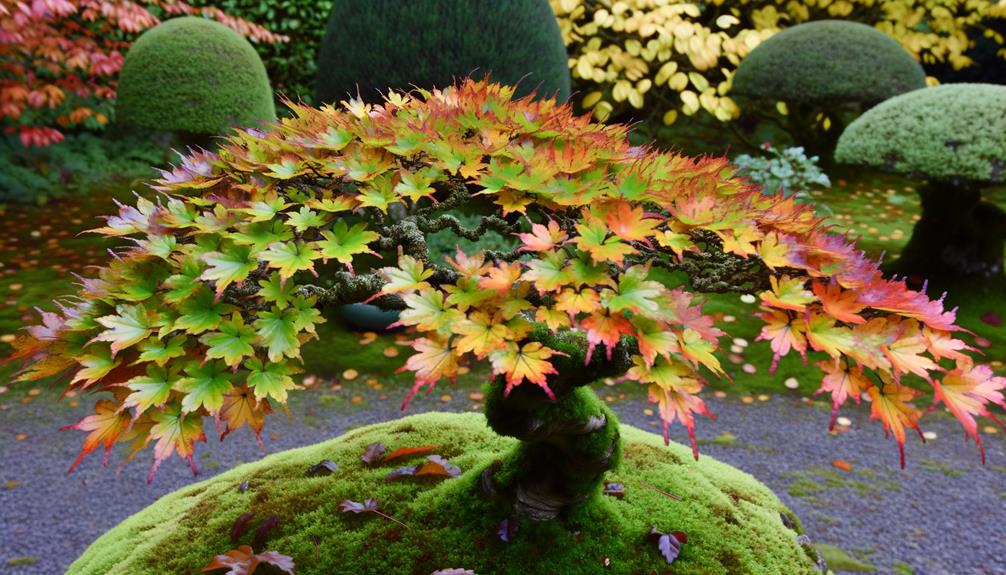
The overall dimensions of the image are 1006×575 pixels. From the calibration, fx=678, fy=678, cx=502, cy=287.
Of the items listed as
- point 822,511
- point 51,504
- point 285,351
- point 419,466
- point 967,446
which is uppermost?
point 285,351

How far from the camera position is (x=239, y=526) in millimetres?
1787

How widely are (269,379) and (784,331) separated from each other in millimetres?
801

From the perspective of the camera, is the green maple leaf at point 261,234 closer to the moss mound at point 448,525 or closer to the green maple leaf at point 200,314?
the green maple leaf at point 200,314

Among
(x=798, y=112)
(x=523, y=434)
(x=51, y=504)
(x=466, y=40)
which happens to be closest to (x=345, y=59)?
(x=466, y=40)

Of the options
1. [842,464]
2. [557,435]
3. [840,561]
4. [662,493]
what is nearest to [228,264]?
[557,435]

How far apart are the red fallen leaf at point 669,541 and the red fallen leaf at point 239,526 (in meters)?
1.06

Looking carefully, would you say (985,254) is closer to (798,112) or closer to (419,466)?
(798,112)

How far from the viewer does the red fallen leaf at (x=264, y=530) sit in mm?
1725

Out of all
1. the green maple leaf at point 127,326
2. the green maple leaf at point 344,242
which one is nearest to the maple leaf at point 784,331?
the green maple leaf at point 344,242

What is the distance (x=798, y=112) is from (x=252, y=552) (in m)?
8.76

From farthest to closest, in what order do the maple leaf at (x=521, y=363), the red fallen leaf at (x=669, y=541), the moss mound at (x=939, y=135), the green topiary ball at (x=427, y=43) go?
1. the green topiary ball at (x=427, y=43)
2. the moss mound at (x=939, y=135)
3. the red fallen leaf at (x=669, y=541)
4. the maple leaf at (x=521, y=363)

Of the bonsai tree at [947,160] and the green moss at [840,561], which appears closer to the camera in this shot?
the green moss at [840,561]

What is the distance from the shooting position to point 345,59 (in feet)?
15.8

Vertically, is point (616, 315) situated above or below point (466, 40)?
above
